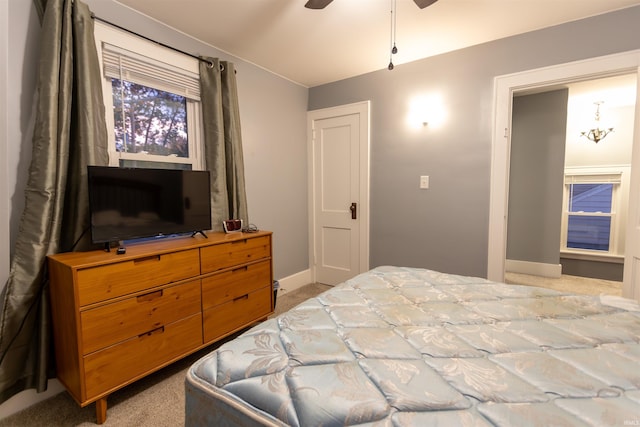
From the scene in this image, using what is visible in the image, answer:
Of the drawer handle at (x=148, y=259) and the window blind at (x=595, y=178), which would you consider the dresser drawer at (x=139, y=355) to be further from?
the window blind at (x=595, y=178)

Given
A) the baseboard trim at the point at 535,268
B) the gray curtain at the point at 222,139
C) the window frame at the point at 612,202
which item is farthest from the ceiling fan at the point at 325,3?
the window frame at the point at 612,202

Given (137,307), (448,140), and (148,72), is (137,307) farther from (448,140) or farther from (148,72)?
(448,140)

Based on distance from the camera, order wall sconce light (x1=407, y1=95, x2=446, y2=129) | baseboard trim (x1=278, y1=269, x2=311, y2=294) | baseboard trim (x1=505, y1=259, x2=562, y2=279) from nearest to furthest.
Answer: wall sconce light (x1=407, y1=95, x2=446, y2=129) → baseboard trim (x1=278, y1=269, x2=311, y2=294) → baseboard trim (x1=505, y1=259, x2=562, y2=279)

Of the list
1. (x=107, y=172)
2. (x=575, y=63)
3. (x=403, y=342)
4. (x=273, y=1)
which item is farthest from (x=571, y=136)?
(x=107, y=172)

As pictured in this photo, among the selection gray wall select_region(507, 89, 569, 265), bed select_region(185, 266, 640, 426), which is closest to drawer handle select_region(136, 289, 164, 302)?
bed select_region(185, 266, 640, 426)

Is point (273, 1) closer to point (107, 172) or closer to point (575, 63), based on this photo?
point (107, 172)

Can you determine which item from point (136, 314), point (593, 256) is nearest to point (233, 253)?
point (136, 314)

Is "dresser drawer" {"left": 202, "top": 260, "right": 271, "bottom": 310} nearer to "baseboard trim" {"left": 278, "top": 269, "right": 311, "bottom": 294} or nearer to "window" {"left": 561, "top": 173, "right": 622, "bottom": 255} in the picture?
"baseboard trim" {"left": 278, "top": 269, "right": 311, "bottom": 294}

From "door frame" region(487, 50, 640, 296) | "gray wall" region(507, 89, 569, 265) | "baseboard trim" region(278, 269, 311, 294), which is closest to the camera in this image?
"door frame" region(487, 50, 640, 296)

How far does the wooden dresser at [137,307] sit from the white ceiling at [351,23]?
1682 millimetres

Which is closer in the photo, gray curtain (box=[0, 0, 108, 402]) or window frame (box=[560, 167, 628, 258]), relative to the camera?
gray curtain (box=[0, 0, 108, 402])

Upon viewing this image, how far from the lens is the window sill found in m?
3.87

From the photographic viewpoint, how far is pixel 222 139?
102 inches

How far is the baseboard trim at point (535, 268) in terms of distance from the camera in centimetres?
394
